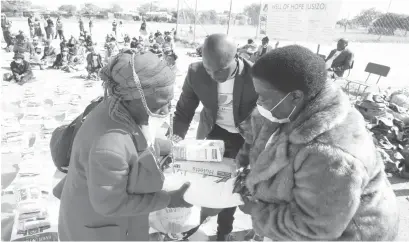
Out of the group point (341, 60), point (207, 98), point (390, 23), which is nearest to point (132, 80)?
point (207, 98)

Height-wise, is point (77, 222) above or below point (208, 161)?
below

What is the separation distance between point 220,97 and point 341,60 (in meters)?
7.05

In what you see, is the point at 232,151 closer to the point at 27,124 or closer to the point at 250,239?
the point at 250,239

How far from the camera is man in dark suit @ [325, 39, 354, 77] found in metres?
8.16

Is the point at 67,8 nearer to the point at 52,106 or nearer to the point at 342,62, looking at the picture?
the point at 52,106

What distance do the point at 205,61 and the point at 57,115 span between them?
481cm

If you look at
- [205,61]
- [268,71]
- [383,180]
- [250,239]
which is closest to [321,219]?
[383,180]

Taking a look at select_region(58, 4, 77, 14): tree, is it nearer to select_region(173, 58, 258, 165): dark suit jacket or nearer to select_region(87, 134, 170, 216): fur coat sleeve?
select_region(173, 58, 258, 165): dark suit jacket

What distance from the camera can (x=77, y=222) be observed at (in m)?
1.33

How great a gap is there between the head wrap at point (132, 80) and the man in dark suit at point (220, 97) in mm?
916

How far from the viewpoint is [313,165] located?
3.60ft

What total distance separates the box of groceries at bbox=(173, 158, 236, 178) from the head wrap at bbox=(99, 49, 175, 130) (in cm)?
42

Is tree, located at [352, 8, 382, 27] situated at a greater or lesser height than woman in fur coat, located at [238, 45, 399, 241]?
greater

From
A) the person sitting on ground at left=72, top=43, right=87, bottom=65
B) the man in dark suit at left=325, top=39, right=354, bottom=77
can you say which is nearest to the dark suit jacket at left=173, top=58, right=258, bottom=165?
the man in dark suit at left=325, top=39, right=354, bottom=77
